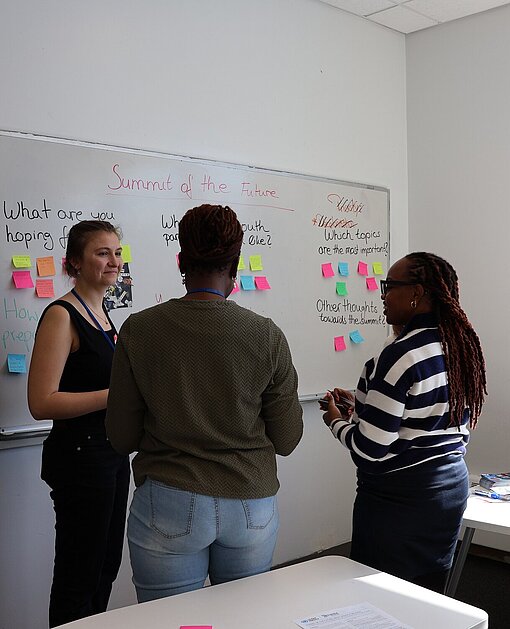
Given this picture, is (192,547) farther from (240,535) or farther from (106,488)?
(106,488)

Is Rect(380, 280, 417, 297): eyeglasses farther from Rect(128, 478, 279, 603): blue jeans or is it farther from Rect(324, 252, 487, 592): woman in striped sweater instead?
Rect(128, 478, 279, 603): blue jeans

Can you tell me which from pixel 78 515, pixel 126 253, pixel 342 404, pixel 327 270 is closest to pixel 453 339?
pixel 342 404

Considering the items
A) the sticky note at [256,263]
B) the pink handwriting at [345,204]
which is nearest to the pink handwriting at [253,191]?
the sticky note at [256,263]

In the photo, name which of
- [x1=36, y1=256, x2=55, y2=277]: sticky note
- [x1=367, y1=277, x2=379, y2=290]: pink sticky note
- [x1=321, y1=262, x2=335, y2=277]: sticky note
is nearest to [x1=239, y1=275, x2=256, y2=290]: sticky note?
[x1=321, y1=262, x2=335, y2=277]: sticky note

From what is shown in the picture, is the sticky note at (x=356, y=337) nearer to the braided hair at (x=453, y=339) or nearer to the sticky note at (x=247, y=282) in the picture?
the sticky note at (x=247, y=282)

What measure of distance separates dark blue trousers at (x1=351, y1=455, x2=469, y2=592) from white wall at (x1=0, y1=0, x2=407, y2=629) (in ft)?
4.55

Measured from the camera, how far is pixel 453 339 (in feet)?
6.89

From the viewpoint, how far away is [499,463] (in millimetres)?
4020

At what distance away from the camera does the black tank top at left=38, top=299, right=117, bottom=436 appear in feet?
7.66

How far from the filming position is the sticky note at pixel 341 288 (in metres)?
3.99

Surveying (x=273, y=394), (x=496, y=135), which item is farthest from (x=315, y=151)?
(x=273, y=394)

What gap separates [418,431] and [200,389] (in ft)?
2.19

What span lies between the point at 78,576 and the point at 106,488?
28 cm

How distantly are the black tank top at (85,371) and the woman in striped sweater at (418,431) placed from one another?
77 centimetres
